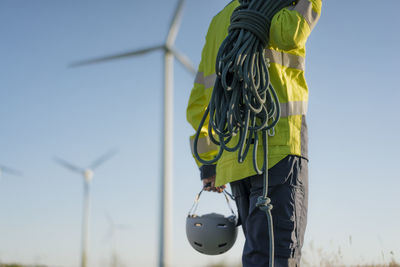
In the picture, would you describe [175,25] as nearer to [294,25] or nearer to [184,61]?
[184,61]

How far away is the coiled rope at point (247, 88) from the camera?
2371 millimetres

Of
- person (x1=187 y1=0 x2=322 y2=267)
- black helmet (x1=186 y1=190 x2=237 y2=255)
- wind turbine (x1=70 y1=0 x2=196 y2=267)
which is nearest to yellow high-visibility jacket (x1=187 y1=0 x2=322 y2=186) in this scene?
person (x1=187 y1=0 x2=322 y2=267)

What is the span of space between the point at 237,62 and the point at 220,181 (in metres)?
0.72

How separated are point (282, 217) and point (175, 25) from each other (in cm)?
1164

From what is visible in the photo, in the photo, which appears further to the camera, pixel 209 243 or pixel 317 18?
pixel 209 243

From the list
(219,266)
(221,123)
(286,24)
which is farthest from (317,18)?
(219,266)

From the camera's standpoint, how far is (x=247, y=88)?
2377 mm

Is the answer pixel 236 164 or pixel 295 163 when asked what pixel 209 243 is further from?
pixel 295 163

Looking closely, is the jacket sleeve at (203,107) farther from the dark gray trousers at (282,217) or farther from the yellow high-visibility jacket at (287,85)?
the dark gray trousers at (282,217)

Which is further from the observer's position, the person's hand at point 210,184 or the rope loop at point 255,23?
the person's hand at point 210,184

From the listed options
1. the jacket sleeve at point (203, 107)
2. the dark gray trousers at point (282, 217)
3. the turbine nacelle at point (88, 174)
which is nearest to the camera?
the dark gray trousers at point (282, 217)

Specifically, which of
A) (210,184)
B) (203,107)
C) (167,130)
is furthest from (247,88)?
(167,130)

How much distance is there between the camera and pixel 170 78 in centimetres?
1369

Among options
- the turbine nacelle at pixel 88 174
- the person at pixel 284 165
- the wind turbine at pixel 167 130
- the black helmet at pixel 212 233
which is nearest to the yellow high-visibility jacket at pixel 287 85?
the person at pixel 284 165
